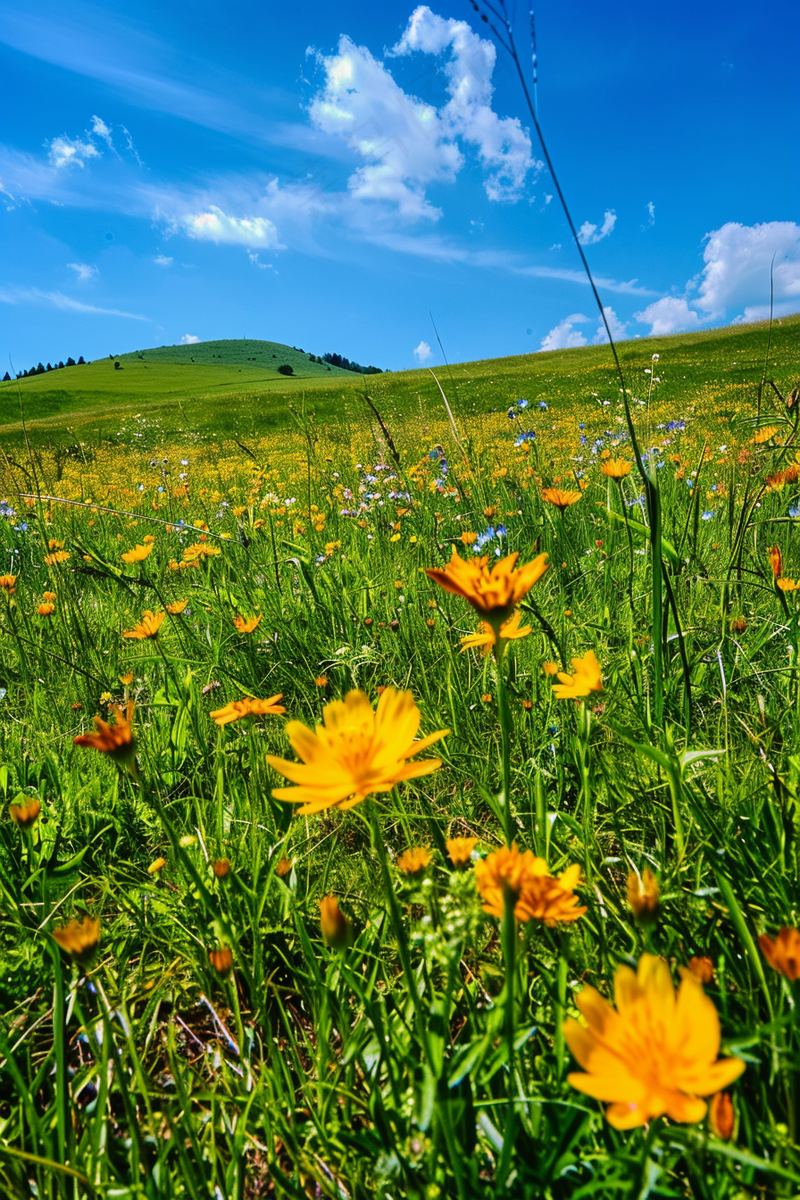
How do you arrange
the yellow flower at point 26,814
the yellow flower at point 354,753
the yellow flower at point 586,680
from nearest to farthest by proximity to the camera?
1. the yellow flower at point 354,753
2. the yellow flower at point 26,814
3. the yellow flower at point 586,680

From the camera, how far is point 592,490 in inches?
141

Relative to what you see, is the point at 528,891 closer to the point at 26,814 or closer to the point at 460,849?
the point at 460,849

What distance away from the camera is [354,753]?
2.00 ft

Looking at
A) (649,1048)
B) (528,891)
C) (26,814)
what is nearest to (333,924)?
(528,891)

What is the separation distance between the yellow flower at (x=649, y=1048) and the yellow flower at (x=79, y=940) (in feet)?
1.68

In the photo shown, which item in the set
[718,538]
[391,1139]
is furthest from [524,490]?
[391,1139]

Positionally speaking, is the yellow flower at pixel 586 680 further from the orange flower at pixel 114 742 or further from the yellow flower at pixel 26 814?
the yellow flower at pixel 26 814

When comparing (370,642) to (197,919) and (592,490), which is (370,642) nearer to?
(197,919)

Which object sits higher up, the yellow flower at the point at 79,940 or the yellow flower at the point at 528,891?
the yellow flower at the point at 79,940

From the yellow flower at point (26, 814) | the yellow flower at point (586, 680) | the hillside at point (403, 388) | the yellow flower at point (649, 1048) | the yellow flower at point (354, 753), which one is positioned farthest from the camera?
the hillside at point (403, 388)

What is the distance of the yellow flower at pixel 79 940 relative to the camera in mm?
625

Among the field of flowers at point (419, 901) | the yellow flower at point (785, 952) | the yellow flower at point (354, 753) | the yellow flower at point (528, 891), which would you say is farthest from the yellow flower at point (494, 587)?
the yellow flower at point (785, 952)

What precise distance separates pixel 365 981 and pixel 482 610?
619 millimetres

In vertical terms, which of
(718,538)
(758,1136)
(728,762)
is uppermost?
(718,538)
